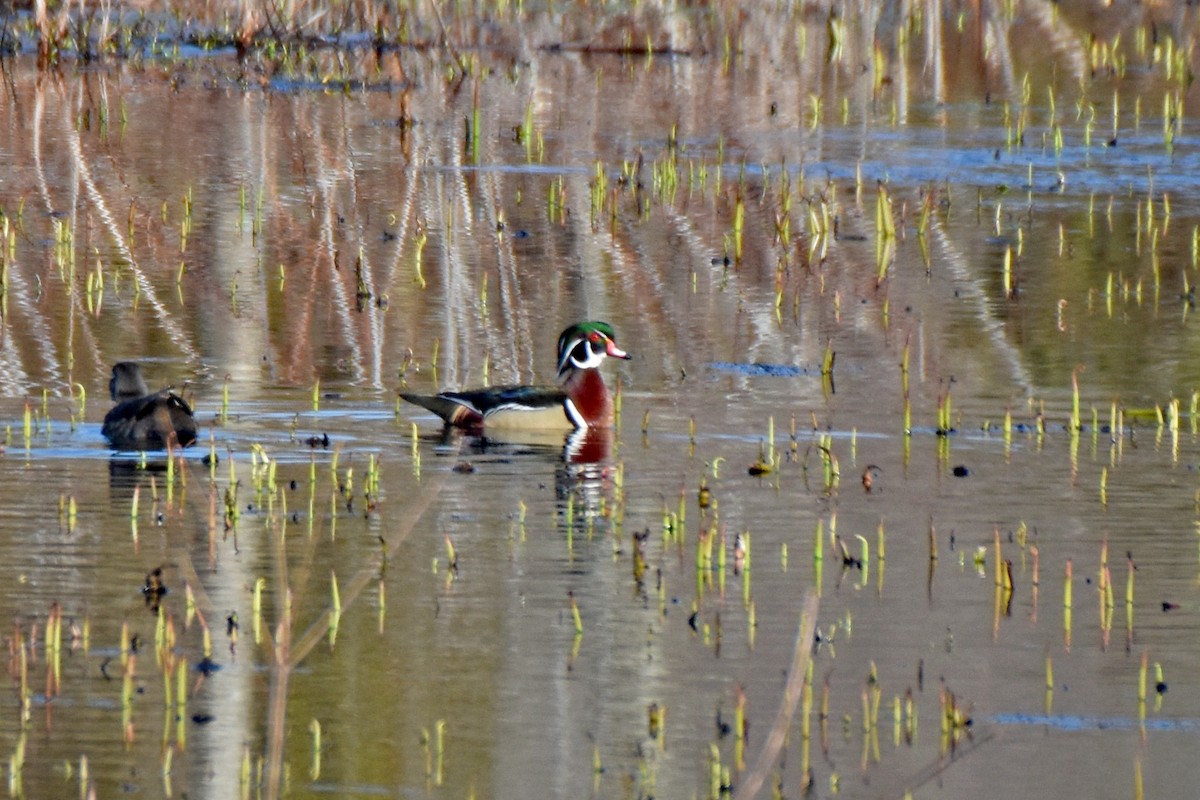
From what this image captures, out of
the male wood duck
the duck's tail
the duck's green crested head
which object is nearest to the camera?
the male wood duck

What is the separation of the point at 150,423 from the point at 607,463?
177cm

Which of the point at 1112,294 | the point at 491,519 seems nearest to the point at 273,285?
the point at 1112,294

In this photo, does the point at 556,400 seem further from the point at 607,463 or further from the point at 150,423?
the point at 150,423

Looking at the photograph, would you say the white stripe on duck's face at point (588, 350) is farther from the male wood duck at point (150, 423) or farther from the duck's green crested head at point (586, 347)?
the male wood duck at point (150, 423)

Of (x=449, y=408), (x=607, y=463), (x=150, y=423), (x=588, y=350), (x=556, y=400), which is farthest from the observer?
(x=588, y=350)

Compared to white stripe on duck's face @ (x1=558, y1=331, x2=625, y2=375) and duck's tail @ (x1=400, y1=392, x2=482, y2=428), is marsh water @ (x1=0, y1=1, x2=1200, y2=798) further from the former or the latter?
white stripe on duck's face @ (x1=558, y1=331, x2=625, y2=375)

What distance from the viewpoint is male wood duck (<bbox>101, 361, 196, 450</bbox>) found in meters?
9.59

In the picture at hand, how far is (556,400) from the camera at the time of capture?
10789 mm

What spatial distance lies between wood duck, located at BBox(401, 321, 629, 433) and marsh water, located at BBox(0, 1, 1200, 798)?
0.22 metres

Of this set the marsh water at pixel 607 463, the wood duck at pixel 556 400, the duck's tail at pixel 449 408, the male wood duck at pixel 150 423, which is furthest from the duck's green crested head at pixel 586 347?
the male wood duck at pixel 150 423

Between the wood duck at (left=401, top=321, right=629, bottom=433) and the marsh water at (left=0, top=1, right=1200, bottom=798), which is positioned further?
the wood duck at (left=401, top=321, right=629, bottom=433)

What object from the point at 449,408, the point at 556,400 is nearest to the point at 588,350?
the point at 556,400

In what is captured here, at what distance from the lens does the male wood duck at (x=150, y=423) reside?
9.59 metres

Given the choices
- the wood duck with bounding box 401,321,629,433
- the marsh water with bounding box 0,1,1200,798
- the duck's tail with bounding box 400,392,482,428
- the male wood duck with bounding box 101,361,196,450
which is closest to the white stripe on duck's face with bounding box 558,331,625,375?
the wood duck with bounding box 401,321,629,433
